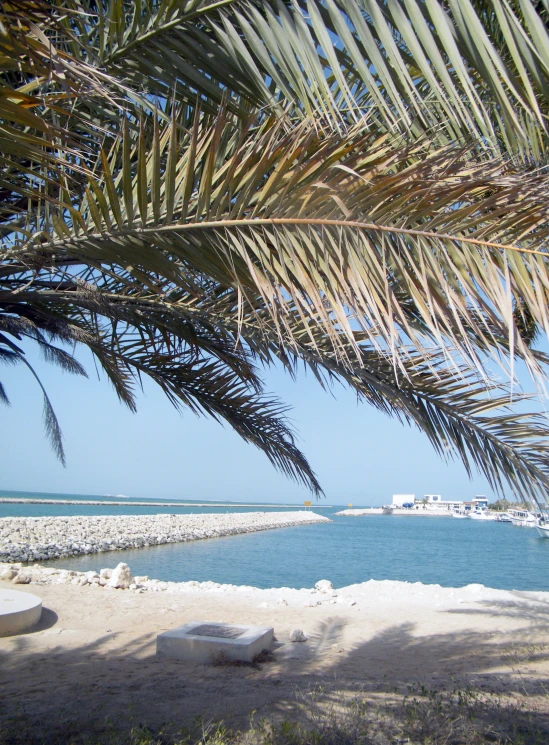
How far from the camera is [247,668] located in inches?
213

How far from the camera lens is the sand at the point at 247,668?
412 cm

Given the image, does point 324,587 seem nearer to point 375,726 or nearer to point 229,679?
point 229,679

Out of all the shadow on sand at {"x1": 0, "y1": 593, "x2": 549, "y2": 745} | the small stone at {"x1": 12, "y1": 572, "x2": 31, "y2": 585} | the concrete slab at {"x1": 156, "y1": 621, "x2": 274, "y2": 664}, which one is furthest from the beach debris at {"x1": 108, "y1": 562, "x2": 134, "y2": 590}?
the concrete slab at {"x1": 156, "y1": 621, "x2": 274, "y2": 664}

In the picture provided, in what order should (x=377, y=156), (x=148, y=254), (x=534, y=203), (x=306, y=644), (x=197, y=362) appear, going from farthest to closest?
(x=306, y=644) → (x=197, y=362) → (x=148, y=254) → (x=377, y=156) → (x=534, y=203)

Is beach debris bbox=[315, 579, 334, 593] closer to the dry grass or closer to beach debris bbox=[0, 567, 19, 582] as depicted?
beach debris bbox=[0, 567, 19, 582]

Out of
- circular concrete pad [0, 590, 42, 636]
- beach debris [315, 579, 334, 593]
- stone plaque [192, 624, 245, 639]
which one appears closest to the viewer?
stone plaque [192, 624, 245, 639]

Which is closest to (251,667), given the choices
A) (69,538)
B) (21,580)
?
(21,580)

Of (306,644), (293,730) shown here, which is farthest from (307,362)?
(306,644)

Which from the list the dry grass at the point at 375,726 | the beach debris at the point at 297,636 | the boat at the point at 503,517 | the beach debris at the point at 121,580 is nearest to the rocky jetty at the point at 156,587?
the beach debris at the point at 121,580

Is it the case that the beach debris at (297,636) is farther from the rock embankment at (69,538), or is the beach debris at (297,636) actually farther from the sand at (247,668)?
the rock embankment at (69,538)

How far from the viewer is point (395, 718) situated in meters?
3.82

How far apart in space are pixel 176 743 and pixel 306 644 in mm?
3791

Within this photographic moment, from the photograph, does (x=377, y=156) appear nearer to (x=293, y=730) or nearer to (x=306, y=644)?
(x=293, y=730)

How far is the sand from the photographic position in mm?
4117
